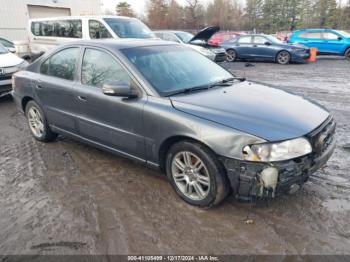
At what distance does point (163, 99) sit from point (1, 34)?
2018 cm

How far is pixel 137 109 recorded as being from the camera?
3.27 meters

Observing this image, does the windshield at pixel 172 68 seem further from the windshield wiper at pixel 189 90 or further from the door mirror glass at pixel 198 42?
the door mirror glass at pixel 198 42

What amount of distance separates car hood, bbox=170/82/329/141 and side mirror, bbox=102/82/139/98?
1.50 ft

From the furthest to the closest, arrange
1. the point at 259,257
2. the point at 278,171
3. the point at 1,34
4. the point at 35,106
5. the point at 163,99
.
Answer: the point at 1,34 → the point at 35,106 → the point at 163,99 → the point at 278,171 → the point at 259,257

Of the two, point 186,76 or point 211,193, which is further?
point 186,76

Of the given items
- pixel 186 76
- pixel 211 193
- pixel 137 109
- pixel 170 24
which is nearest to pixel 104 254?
pixel 211 193

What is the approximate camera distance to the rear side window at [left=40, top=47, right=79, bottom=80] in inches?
160

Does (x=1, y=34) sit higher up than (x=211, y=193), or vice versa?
(x=1, y=34)

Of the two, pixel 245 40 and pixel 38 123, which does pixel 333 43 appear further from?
pixel 38 123

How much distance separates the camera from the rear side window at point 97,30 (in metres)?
8.88

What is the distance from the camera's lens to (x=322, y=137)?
2.91 metres

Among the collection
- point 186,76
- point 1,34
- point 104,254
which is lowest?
point 104,254

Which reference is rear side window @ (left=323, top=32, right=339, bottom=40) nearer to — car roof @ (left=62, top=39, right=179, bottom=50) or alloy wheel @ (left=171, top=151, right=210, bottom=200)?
car roof @ (left=62, top=39, right=179, bottom=50)

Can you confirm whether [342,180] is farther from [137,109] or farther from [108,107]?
[108,107]
